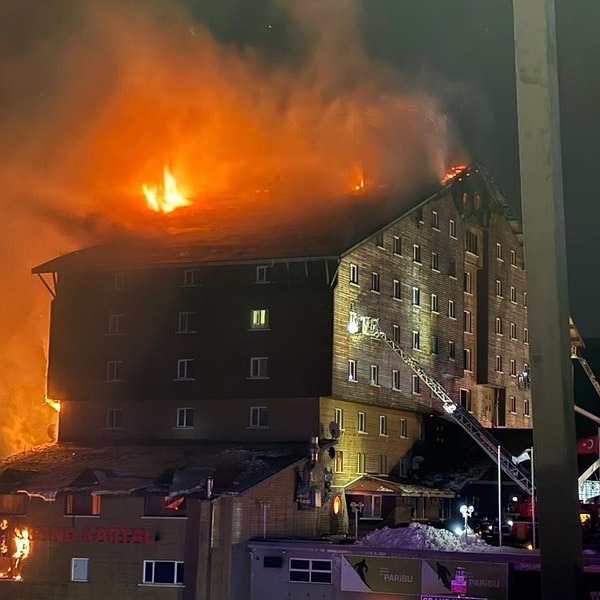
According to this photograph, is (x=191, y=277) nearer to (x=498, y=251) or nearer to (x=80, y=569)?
(x=80, y=569)

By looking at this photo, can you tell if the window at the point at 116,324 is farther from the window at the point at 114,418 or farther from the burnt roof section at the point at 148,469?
the burnt roof section at the point at 148,469

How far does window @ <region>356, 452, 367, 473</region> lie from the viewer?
2025 inches

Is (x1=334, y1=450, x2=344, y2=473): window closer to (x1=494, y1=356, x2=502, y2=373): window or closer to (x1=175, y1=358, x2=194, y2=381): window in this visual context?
(x1=175, y1=358, x2=194, y2=381): window

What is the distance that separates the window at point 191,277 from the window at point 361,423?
11.3m

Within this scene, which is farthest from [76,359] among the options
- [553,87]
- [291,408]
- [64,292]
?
[553,87]

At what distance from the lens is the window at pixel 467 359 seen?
62.7 m

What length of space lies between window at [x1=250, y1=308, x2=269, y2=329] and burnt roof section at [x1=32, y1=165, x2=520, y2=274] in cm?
275

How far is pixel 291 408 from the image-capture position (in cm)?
4888

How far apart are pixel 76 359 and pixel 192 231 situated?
393 inches

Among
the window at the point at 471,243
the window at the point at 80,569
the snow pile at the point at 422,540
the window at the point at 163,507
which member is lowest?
the window at the point at 80,569

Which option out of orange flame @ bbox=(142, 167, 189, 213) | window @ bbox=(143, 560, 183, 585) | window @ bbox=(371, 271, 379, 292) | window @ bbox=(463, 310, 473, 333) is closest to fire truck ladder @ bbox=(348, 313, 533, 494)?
window @ bbox=(371, 271, 379, 292)

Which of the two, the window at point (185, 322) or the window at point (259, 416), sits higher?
the window at point (185, 322)

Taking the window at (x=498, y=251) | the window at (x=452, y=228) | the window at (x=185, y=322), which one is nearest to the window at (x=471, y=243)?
the window at (x=452, y=228)

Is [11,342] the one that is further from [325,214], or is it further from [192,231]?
[325,214]
